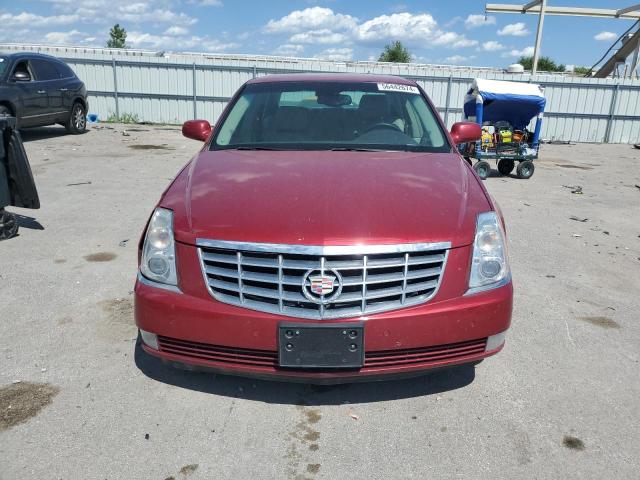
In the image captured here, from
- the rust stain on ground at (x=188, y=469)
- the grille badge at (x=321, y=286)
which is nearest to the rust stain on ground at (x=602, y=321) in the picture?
the grille badge at (x=321, y=286)

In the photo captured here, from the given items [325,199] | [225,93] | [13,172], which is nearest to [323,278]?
[325,199]

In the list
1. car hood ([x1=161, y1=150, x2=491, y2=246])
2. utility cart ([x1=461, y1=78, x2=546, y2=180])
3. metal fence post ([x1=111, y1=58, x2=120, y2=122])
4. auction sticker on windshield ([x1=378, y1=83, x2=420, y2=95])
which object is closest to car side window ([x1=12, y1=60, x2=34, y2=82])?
metal fence post ([x1=111, y1=58, x2=120, y2=122])

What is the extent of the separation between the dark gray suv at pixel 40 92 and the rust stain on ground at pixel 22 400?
9.38 metres

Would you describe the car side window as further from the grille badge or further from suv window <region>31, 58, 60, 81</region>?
the grille badge

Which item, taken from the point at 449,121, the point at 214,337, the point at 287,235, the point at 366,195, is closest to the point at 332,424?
the point at 214,337

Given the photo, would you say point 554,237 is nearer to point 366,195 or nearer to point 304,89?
point 304,89

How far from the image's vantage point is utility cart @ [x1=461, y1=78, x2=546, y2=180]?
1005 cm

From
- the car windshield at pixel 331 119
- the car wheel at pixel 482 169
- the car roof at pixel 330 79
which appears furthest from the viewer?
the car wheel at pixel 482 169

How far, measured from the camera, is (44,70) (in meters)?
11.9

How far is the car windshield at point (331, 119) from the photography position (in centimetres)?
358

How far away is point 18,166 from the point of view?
196 inches

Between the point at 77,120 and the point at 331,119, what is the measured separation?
1173 centimetres

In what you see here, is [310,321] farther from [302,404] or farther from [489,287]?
[489,287]

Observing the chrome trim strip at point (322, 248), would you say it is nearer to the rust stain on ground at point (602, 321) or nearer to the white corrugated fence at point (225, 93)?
the rust stain on ground at point (602, 321)
